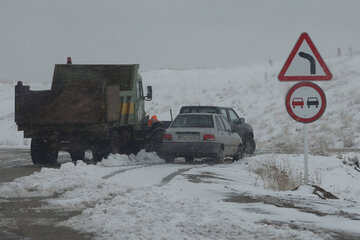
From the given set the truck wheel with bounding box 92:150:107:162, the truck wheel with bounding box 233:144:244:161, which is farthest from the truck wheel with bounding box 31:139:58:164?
the truck wheel with bounding box 233:144:244:161

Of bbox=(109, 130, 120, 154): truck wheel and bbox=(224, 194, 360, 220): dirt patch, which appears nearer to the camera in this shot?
bbox=(224, 194, 360, 220): dirt patch

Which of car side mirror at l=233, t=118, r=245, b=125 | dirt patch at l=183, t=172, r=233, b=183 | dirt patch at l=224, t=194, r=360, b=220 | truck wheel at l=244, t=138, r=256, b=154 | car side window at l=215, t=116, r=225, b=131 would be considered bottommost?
dirt patch at l=224, t=194, r=360, b=220

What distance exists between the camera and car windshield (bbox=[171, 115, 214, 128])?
16906 mm

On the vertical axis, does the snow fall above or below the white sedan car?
below

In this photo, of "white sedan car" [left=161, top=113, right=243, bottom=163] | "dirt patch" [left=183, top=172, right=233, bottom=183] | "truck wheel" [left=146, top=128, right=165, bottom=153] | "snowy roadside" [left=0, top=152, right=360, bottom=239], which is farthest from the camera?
"truck wheel" [left=146, top=128, right=165, bottom=153]

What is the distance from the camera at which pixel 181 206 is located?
752 centimetres

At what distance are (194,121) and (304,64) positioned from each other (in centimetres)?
740

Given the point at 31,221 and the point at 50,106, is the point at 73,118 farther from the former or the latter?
the point at 31,221

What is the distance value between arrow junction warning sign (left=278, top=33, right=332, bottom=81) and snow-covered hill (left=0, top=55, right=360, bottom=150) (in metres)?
12.6

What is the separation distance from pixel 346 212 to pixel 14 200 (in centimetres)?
479

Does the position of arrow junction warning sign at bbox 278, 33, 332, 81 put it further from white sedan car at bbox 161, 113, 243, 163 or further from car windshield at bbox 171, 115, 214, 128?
car windshield at bbox 171, 115, 214, 128

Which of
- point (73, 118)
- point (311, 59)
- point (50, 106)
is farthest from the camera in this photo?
point (50, 106)

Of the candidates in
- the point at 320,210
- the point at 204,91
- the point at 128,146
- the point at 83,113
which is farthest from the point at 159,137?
the point at 204,91

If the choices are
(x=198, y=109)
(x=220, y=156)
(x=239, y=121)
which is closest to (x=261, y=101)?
(x=239, y=121)
